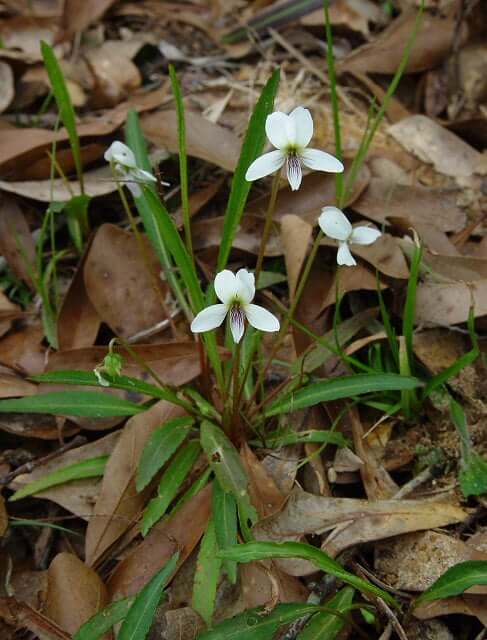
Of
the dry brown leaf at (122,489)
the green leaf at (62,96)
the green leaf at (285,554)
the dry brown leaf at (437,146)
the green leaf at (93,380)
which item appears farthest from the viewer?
the dry brown leaf at (437,146)

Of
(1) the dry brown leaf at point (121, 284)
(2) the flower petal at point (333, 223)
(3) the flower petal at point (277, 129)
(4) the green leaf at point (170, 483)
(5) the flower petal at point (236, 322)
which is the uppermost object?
(3) the flower petal at point (277, 129)

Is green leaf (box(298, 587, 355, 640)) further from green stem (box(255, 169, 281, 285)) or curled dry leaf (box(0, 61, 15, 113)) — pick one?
curled dry leaf (box(0, 61, 15, 113))

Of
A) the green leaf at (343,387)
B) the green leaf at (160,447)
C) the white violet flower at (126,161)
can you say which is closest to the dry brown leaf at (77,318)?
the white violet flower at (126,161)

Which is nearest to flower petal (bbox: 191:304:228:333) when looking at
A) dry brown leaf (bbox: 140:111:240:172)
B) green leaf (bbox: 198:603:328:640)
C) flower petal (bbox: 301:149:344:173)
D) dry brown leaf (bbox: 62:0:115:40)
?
flower petal (bbox: 301:149:344:173)

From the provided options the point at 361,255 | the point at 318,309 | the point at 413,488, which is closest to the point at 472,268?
the point at 361,255

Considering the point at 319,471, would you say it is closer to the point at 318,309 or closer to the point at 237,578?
the point at 237,578

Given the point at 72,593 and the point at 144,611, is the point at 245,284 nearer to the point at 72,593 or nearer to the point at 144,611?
the point at 144,611

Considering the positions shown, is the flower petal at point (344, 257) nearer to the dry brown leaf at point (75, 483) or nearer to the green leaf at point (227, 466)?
the green leaf at point (227, 466)
